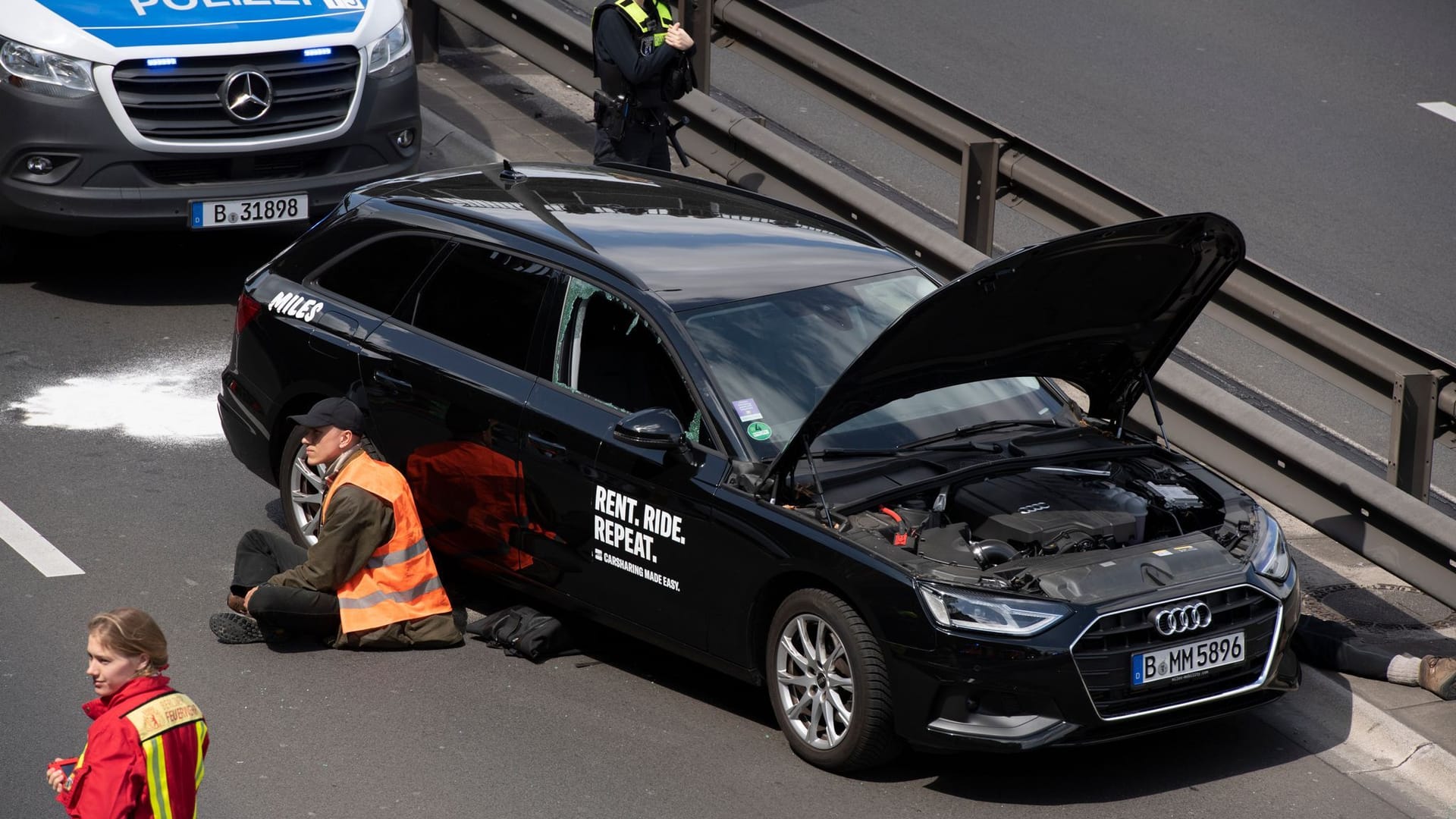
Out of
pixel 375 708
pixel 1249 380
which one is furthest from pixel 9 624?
pixel 1249 380

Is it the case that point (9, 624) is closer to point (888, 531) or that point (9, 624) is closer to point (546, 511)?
point (546, 511)

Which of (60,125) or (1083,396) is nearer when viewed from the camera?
(1083,396)

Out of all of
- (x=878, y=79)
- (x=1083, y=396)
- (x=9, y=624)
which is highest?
(x=878, y=79)

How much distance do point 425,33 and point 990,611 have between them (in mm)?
10067

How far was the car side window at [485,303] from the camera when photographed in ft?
23.3

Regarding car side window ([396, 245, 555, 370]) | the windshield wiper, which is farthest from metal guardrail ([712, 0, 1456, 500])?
car side window ([396, 245, 555, 370])

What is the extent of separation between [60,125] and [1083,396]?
595 centimetres

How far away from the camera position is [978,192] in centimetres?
957

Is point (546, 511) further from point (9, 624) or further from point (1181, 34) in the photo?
point (1181, 34)

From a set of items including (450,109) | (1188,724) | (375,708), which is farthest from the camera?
(450,109)

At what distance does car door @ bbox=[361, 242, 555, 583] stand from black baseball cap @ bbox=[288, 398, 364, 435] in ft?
1.10

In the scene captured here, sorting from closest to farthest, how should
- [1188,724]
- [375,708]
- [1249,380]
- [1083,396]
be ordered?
1. [1188,724]
2. [375,708]
3. [1083,396]
4. [1249,380]

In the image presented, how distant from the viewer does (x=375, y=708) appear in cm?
662

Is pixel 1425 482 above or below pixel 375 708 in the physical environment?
above
